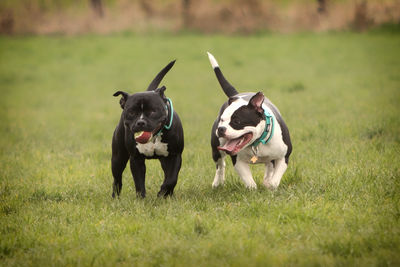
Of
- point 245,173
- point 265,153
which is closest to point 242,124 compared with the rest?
point 265,153

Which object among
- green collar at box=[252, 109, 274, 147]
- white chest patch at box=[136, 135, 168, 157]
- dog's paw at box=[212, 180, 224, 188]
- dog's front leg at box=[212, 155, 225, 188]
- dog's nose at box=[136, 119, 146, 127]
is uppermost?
dog's nose at box=[136, 119, 146, 127]

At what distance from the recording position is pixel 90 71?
2136cm

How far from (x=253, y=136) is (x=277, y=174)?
0.58 meters

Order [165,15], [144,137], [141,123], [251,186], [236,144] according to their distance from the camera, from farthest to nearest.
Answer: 1. [165,15]
2. [251,186]
3. [236,144]
4. [144,137]
5. [141,123]

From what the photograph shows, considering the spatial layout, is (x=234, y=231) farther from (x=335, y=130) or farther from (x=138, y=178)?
(x=335, y=130)

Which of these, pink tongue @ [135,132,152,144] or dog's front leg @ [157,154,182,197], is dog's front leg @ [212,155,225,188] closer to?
dog's front leg @ [157,154,182,197]

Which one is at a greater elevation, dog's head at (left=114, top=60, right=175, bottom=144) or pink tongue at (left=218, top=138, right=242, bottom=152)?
dog's head at (left=114, top=60, right=175, bottom=144)

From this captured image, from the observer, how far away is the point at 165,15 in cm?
2811

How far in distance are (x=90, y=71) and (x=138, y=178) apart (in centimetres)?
1564

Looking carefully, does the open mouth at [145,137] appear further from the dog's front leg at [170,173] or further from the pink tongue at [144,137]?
the dog's front leg at [170,173]

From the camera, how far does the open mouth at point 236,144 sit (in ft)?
19.3

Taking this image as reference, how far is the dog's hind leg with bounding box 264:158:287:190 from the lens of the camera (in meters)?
6.21

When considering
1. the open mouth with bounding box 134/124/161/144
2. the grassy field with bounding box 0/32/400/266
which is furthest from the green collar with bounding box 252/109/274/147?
the open mouth with bounding box 134/124/161/144

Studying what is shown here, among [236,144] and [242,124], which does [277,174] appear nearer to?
[236,144]
